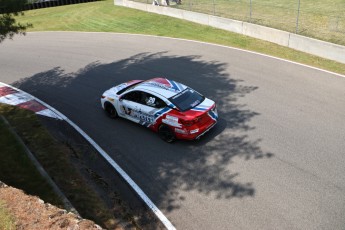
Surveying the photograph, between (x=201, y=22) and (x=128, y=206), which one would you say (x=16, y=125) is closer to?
(x=128, y=206)

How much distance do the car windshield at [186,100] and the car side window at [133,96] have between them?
1343mm

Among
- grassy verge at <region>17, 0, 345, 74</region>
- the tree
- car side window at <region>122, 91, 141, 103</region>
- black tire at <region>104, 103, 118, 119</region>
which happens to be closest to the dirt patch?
car side window at <region>122, 91, 141, 103</region>

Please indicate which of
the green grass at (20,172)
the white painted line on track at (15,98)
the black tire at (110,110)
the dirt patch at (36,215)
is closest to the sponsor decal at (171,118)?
A: the black tire at (110,110)

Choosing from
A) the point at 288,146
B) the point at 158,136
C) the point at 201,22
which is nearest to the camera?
the point at 288,146

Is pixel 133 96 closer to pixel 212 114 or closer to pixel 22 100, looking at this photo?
pixel 212 114

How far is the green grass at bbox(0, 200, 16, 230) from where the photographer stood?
21.3ft

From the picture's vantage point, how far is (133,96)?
11.5 metres

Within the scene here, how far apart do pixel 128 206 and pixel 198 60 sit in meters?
11.3

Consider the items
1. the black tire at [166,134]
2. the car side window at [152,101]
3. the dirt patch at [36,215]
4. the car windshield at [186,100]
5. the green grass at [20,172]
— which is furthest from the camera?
the car side window at [152,101]

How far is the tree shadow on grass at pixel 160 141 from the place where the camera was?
8.81 meters

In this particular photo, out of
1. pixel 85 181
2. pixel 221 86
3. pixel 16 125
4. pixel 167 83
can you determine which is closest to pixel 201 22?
pixel 221 86

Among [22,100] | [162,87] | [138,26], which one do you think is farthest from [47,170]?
[138,26]

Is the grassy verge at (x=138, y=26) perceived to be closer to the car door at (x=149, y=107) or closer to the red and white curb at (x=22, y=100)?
the car door at (x=149, y=107)

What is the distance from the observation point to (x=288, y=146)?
9.98 metres
